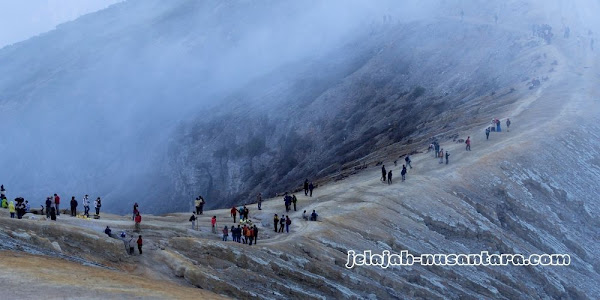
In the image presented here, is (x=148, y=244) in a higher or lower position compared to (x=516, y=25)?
lower

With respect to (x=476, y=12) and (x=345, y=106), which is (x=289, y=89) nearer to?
(x=345, y=106)

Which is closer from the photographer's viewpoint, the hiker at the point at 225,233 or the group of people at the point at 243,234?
the group of people at the point at 243,234

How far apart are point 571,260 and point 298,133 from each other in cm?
6195

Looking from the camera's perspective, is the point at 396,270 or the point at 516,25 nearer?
the point at 396,270

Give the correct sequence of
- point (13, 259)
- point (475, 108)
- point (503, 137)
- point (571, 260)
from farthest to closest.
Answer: point (475, 108) < point (503, 137) < point (571, 260) < point (13, 259)

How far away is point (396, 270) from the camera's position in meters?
39.2

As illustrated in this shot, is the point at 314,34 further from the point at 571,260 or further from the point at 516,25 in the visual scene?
the point at 571,260

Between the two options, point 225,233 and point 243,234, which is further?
point 225,233

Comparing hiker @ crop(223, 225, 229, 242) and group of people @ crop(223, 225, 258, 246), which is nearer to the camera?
group of people @ crop(223, 225, 258, 246)

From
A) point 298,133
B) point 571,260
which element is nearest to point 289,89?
point 298,133

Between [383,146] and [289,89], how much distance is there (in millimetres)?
47162

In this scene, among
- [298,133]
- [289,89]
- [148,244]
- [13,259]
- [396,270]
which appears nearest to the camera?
[13,259]

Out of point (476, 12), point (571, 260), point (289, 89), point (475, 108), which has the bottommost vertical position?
point (571, 260)

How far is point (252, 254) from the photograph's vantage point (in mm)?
35031
